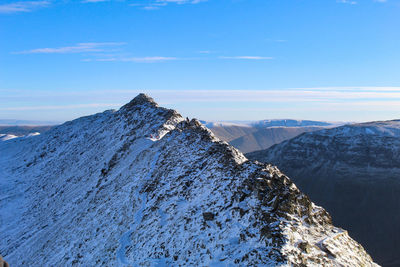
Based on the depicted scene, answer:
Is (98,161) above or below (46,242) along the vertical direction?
above

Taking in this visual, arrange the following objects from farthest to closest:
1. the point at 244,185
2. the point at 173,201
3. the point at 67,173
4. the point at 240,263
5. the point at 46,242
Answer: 1. the point at 67,173
2. the point at 46,242
3. the point at 173,201
4. the point at 244,185
5. the point at 240,263

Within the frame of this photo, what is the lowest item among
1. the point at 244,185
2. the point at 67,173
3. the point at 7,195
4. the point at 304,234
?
the point at 7,195

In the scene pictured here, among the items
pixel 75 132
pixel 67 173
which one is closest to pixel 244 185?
pixel 67 173

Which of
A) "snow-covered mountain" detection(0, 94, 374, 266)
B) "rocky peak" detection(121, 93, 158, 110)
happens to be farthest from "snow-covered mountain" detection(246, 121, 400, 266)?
"snow-covered mountain" detection(0, 94, 374, 266)

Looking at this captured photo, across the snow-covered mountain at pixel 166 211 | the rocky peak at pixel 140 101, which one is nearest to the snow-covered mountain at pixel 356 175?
the rocky peak at pixel 140 101

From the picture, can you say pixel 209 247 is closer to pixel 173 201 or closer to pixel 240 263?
pixel 240 263

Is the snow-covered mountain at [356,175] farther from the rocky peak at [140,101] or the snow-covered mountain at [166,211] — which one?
the snow-covered mountain at [166,211]

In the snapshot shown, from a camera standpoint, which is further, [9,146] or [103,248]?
[9,146]

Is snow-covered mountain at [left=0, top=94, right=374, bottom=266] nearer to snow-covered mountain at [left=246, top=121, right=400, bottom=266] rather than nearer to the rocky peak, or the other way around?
the rocky peak
